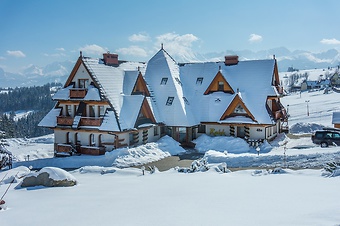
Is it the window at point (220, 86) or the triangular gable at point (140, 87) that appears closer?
the triangular gable at point (140, 87)

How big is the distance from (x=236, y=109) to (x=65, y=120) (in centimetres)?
1419

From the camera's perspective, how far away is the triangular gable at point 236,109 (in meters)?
29.2

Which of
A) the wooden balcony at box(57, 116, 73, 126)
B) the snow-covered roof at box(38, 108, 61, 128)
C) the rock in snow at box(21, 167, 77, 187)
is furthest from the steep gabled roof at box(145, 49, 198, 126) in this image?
the rock in snow at box(21, 167, 77, 187)

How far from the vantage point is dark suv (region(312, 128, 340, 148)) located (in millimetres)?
25395

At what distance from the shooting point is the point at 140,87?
1190 inches

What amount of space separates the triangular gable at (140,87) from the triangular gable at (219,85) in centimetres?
549

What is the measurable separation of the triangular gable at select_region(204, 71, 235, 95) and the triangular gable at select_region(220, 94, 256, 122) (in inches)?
65.7

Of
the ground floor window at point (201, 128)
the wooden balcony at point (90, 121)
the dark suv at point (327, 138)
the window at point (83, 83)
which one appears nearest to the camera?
the dark suv at point (327, 138)

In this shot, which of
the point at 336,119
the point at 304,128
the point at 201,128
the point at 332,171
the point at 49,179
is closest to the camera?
the point at 49,179

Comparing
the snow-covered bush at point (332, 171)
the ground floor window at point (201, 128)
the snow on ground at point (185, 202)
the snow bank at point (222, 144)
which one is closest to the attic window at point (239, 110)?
the snow bank at point (222, 144)

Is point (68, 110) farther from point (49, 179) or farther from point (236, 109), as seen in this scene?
point (49, 179)

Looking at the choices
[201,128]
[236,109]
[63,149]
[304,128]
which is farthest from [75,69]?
[304,128]

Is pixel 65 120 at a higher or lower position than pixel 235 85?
lower

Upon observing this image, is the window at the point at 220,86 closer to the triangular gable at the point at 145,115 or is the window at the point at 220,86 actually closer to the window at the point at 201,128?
the window at the point at 201,128
